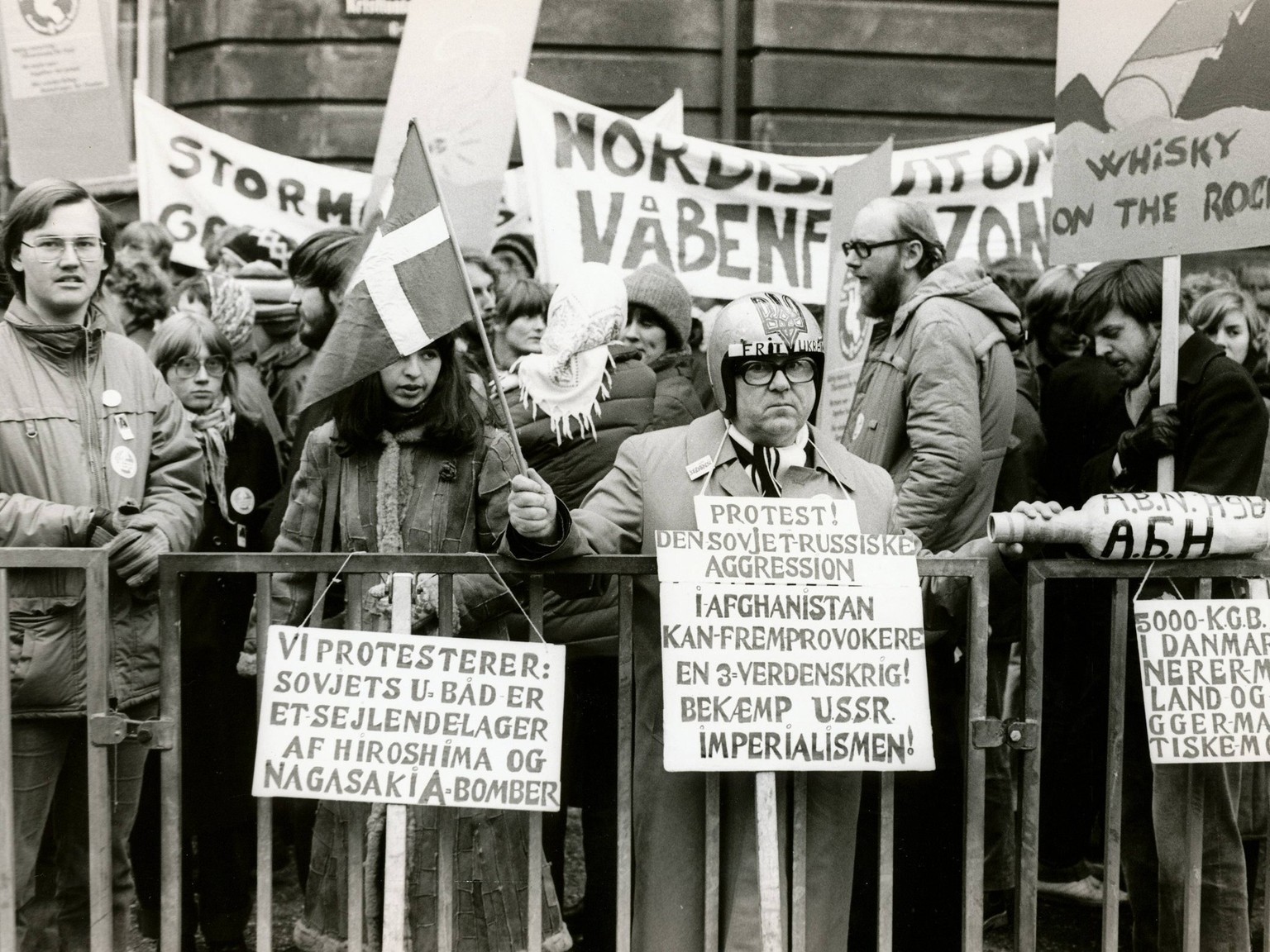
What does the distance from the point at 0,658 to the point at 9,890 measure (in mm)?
532

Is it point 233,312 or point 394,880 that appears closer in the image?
point 394,880

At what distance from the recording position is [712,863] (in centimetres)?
352

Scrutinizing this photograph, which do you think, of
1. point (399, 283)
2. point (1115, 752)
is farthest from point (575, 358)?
point (1115, 752)

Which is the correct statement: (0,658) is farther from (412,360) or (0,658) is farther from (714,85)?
(714,85)

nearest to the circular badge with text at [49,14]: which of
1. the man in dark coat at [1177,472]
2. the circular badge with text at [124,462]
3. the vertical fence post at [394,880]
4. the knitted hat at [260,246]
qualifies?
the knitted hat at [260,246]

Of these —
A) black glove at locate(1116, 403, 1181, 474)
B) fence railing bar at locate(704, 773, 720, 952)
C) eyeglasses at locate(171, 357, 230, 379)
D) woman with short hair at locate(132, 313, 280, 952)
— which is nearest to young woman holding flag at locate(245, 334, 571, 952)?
fence railing bar at locate(704, 773, 720, 952)

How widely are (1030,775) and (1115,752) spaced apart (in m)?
0.20

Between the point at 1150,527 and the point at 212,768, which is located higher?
the point at 1150,527

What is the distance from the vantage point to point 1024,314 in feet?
22.1

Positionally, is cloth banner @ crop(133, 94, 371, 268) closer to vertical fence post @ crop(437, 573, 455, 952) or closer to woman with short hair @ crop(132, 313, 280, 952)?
woman with short hair @ crop(132, 313, 280, 952)

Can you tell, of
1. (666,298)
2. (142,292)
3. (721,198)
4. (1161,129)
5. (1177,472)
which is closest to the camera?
(1177,472)

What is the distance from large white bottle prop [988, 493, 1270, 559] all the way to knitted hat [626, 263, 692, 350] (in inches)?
78.1

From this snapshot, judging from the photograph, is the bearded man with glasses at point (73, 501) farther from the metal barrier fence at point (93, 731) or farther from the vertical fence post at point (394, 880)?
the vertical fence post at point (394, 880)

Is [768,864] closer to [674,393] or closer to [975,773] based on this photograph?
[975,773]
